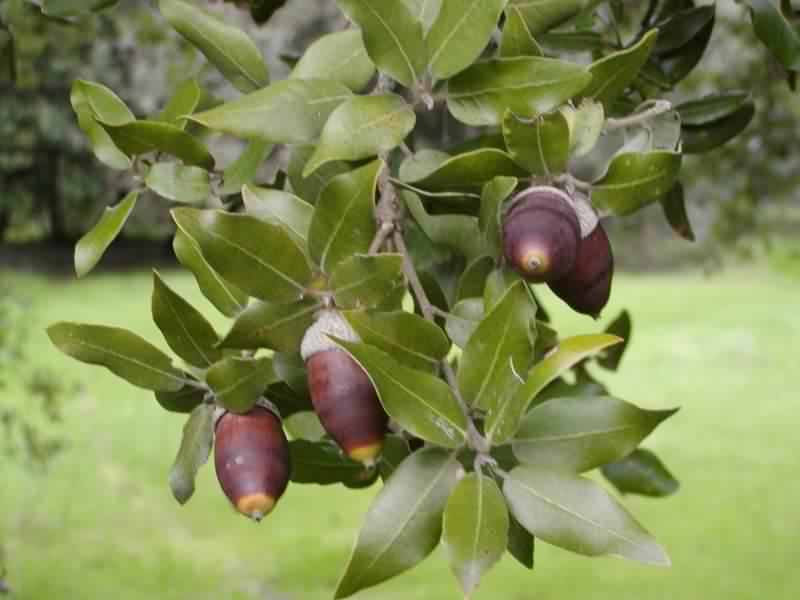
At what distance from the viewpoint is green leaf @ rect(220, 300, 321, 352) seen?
60 centimetres

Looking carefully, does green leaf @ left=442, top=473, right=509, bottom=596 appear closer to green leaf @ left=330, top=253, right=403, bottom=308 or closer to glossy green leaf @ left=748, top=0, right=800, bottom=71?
green leaf @ left=330, top=253, right=403, bottom=308

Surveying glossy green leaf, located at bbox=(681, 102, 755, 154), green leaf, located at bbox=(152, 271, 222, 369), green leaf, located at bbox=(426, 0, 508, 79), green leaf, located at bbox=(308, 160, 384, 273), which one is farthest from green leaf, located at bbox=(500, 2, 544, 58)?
glossy green leaf, located at bbox=(681, 102, 755, 154)

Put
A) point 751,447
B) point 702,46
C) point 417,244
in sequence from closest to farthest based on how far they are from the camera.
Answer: point 417,244
point 702,46
point 751,447

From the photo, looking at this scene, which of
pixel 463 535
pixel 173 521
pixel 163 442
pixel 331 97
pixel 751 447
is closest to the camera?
pixel 463 535

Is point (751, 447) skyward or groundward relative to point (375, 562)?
groundward

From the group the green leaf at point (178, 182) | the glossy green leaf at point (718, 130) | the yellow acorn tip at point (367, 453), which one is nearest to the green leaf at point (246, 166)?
the green leaf at point (178, 182)

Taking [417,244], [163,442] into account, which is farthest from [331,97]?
[163,442]

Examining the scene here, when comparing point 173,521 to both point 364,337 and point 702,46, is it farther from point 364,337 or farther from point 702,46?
point 364,337

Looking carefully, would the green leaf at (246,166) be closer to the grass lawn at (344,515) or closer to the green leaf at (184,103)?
the green leaf at (184,103)

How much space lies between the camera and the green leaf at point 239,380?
65 centimetres

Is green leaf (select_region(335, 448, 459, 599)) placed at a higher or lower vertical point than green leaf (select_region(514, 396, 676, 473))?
lower

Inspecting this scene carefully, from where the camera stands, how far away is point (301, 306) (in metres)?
0.61

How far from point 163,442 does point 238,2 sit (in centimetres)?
509

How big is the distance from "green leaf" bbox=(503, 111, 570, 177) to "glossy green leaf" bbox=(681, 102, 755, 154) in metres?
0.56
